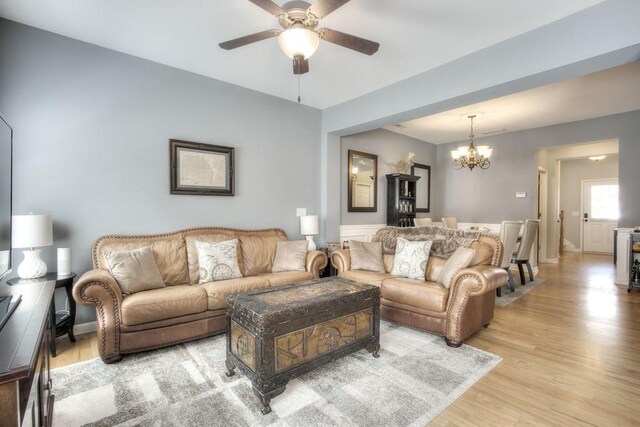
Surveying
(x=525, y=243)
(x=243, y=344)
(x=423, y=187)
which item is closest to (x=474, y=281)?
(x=243, y=344)

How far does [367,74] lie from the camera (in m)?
3.53

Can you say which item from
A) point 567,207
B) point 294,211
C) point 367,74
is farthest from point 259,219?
point 567,207

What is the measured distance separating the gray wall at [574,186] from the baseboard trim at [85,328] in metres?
11.3

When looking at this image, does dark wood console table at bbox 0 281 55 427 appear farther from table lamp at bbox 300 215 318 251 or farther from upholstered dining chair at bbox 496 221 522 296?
upholstered dining chair at bbox 496 221 522 296

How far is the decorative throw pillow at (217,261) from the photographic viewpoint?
3145 mm

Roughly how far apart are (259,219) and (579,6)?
3721mm

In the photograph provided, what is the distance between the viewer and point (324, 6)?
1.86 metres

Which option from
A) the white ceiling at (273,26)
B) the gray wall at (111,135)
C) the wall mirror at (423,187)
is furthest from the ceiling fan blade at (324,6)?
the wall mirror at (423,187)

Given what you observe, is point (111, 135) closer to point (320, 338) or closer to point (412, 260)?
point (320, 338)

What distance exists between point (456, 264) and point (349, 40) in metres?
2.16

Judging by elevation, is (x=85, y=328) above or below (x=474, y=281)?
below

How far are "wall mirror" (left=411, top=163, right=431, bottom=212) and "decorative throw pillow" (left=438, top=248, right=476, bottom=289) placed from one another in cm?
384

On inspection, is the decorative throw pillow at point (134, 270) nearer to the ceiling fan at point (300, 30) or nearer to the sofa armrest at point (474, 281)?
the ceiling fan at point (300, 30)

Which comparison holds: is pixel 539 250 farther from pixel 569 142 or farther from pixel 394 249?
pixel 394 249
